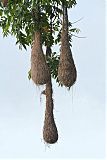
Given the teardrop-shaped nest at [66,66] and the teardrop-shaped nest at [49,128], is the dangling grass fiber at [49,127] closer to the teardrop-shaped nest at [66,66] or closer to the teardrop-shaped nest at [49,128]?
the teardrop-shaped nest at [49,128]

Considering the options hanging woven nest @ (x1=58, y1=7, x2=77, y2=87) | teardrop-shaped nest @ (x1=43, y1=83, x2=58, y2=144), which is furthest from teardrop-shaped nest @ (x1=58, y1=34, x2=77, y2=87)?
teardrop-shaped nest @ (x1=43, y1=83, x2=58, y2=144)

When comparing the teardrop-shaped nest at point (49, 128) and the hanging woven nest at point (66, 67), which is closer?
the hanging woven nest at point (66, 67)

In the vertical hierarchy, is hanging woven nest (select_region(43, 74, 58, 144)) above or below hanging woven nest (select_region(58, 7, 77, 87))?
below

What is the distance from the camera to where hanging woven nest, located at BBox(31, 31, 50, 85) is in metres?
7.55

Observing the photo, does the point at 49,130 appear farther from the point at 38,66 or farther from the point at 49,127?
the point at 38,66

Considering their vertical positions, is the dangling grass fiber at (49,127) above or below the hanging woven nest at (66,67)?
below

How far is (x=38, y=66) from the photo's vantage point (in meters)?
7.56

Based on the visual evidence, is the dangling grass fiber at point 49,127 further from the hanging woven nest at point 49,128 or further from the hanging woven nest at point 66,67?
the hanging woven nest at point 66,67

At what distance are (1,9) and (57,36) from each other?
78 cm

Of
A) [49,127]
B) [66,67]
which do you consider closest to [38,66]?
[66,67]

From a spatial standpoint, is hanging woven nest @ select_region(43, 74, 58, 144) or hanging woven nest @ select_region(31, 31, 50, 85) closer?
hanging woven nest @ select_region(31, 31, 50, 85)

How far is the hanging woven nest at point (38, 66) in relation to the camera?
24.8 feet

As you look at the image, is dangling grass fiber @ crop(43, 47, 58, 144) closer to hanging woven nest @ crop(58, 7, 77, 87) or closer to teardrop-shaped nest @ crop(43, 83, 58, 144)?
teardrop-shaped nest @ crop(43, 83, 58, 144)

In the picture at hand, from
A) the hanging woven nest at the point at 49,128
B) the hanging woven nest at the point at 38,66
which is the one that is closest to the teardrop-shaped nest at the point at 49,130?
the hanging woven nest at the point at 49,128
